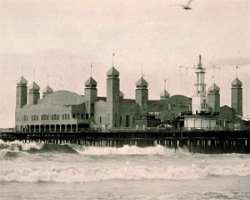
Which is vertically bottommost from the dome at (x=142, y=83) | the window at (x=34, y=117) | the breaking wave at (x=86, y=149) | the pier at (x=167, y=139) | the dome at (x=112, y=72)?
the breaking wave at (x=86, y=149)

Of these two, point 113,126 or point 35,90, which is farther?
point 35,90

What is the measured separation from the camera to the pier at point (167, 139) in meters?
58.1

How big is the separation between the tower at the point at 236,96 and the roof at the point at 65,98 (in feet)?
78.5

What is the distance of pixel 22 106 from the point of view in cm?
9806

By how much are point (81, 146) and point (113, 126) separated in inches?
551

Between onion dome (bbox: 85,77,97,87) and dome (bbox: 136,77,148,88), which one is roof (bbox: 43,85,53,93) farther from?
dome (bbox: 136,77,148,88)

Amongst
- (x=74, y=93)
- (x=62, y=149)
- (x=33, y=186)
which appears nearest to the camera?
(x=33, y=186)

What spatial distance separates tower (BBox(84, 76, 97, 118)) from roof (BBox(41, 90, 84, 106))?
46.5 inches

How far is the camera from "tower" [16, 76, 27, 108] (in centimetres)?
9856

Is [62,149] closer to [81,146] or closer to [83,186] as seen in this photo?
[81,146]

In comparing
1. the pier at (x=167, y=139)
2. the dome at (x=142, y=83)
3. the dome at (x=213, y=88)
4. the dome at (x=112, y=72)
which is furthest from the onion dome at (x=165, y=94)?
the pier at (x=167, y=139)

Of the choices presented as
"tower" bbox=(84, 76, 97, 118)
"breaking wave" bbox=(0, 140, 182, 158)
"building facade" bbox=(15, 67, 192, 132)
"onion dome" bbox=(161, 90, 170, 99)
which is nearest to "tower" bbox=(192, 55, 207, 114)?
"building facade" bbox=(15, 67, 192, 132)

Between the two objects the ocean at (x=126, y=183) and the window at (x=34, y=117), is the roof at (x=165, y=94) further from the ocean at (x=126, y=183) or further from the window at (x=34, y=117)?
the ocean at (x=126, y=183)

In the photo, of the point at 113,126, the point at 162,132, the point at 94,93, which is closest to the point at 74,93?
the point at 94,93
